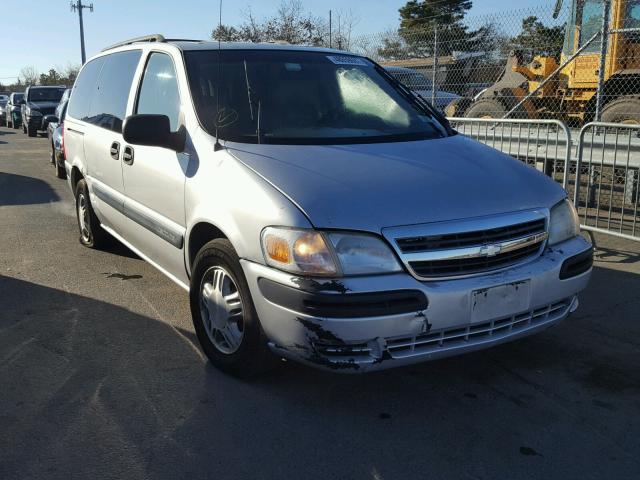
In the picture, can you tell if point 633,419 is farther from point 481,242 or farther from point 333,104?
point 333,104

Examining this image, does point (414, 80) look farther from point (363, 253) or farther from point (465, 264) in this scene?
point (363, 253)

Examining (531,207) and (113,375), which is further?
(113,375)

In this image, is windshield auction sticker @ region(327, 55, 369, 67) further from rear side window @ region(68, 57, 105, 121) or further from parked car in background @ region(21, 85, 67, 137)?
parked car in background @ region(21, 85, 67, 137)

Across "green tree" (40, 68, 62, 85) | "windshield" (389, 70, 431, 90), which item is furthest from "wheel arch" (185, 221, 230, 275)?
"green tree" (40, 68, 62, 85)

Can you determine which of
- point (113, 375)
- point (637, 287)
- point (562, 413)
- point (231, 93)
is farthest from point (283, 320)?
point (637, 287)

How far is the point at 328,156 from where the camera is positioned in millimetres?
3582

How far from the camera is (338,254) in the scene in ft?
9.71

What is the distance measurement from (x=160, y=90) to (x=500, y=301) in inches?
106

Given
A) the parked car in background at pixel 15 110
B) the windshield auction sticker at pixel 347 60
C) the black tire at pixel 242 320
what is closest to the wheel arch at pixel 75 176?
the windshield auction sticker at pixel 347 60

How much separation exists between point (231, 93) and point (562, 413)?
2628 mm

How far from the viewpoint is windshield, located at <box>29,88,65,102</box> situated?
25773mm

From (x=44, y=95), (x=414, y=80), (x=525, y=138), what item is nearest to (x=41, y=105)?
(x=44, y=95)

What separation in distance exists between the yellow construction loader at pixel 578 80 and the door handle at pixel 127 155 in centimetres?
734

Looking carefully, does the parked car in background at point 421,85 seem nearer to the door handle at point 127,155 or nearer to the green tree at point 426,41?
the green tree at point 426,41
